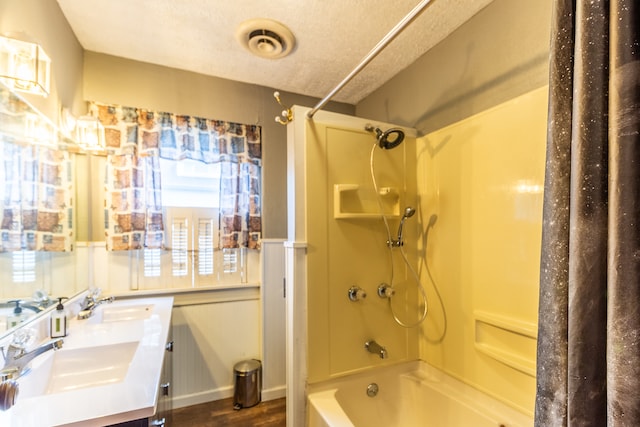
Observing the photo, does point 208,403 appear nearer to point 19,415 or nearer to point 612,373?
point 19,415

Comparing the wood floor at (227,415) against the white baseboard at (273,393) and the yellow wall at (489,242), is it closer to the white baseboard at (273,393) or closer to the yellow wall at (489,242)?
the white baseboard at (273,393)

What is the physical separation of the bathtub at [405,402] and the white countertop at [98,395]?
33.5 inches

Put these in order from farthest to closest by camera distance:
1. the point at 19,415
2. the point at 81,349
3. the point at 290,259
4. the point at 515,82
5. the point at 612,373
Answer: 1. the point at 290,259
2. the point at 515,82
3. the point at 81,349
4. the point at 19,415
5. the point at 612,373

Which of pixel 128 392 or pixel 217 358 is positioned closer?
pixel 128 392

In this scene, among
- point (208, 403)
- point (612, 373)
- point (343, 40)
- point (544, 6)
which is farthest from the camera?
point (208, 403)

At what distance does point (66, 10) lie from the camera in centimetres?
163

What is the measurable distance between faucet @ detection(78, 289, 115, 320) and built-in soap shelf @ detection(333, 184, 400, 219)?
1.56 meters

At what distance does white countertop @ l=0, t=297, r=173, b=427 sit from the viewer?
733mm

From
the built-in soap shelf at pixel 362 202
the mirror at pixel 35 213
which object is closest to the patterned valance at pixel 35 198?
the mirror at pixel 35 213

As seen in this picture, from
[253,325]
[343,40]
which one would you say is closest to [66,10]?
[343,40]

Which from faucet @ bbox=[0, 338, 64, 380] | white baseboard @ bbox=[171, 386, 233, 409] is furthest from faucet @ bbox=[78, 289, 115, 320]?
white baseboard @ bbox=[171, 386, 233, 409]

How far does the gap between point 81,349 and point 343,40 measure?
7.43 feet

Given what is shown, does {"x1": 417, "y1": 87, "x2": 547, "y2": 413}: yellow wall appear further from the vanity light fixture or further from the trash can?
the vanity light fixture

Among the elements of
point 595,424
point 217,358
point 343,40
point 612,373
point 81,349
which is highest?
point 343,40
